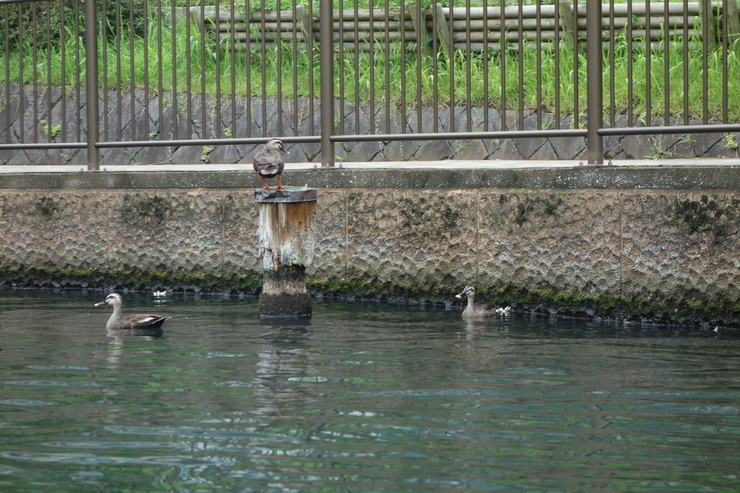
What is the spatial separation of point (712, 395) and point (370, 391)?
1.67m

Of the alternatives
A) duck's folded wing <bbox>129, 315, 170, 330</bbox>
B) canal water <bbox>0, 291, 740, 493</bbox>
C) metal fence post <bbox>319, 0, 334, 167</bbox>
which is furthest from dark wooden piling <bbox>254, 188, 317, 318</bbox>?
metal fence post <bbox>319, 0, 334, 167</bbox>

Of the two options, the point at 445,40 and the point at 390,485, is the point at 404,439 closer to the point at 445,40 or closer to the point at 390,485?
the point at 390,485

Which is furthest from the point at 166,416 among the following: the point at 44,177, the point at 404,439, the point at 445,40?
the point at 445,40

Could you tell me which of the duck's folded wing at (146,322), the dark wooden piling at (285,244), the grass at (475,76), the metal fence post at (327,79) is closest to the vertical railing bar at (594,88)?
the dark wooden piling at (285,244)

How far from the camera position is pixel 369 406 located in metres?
5.76

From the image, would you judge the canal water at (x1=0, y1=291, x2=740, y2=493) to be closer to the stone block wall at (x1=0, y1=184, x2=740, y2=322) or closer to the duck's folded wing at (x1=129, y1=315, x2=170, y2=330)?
the duck's folded wing at (x1=129, y1=315, x2=170, y2=330)

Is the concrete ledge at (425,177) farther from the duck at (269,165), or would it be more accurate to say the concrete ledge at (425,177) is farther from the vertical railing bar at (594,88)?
the duck at (269,165)

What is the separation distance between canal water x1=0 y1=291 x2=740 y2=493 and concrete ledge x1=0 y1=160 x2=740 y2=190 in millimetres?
988

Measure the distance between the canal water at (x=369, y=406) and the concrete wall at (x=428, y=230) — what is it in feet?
1.36

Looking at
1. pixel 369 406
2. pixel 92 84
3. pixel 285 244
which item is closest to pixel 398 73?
pixel 92 84

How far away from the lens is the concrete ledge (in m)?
8.18

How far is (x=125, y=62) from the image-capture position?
17.3 metres

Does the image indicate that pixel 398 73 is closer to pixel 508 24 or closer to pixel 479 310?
pixel 508 24

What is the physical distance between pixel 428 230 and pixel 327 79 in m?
1.51
